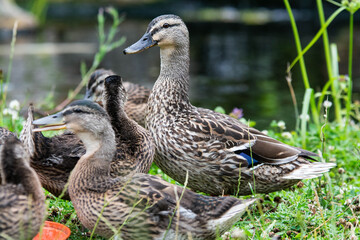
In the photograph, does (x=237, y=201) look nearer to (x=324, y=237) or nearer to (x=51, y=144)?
A: (x=324, y=237)

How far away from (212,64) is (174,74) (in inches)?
430

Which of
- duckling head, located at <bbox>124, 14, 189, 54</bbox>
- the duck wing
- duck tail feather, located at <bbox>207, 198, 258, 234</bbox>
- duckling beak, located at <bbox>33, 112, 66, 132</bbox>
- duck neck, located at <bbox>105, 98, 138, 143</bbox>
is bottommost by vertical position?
duck tail feather, located at <bbox>207, 198, 258, 234</bbox>

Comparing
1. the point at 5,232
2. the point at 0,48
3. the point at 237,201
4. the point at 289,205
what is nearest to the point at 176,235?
the point at 237,201

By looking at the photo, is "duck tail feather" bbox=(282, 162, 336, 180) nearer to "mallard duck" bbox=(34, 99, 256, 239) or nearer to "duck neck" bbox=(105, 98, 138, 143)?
"mallard duck" bbox=(34, 99, 256, 239)

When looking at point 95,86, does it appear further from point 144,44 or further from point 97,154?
point 97,154

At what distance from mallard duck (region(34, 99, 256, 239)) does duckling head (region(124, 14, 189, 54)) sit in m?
1.30

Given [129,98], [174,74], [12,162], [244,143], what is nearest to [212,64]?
[129,98]

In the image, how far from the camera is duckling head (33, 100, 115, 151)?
356cm

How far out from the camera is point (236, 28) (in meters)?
22.8

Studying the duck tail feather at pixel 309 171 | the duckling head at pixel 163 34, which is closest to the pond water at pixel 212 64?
the duckling head at pixel 163 34

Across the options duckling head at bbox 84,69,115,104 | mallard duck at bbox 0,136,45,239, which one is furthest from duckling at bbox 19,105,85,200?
duckling head at bbox 84,69,115,104

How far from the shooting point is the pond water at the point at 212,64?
37.1 feet

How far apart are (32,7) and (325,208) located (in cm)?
1988

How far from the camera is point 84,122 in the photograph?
11.7 feet
